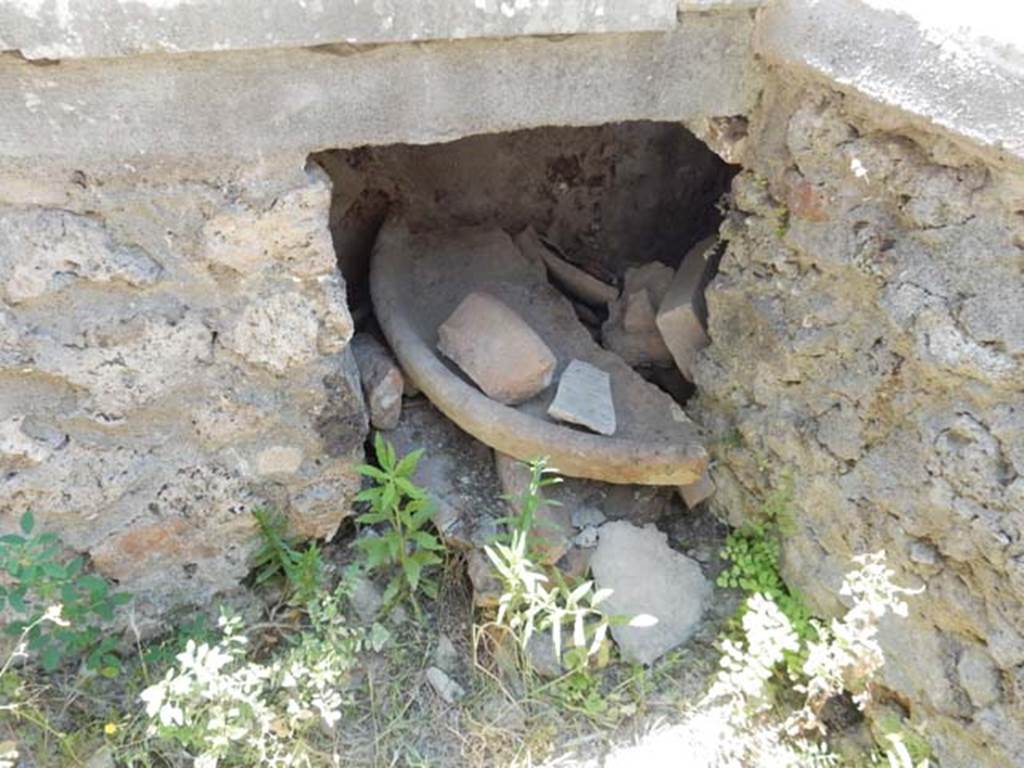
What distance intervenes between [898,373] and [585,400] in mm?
806

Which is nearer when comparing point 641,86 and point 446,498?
point 641,86

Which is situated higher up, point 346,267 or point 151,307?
point 151,307

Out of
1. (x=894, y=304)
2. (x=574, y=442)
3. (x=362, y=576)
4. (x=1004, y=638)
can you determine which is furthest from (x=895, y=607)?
(x=362, y=576)

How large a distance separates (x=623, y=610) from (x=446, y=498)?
1.80ft

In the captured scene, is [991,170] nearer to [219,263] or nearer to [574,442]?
[574,442]

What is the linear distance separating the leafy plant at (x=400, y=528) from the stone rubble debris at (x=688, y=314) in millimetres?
824

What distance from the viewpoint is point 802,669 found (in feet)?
7.13

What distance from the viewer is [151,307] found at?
1.90 m

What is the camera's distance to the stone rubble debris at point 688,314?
2.50 meters

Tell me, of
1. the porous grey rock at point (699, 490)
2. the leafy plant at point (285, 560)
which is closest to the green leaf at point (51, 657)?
the leafy plant at point (285, 560)

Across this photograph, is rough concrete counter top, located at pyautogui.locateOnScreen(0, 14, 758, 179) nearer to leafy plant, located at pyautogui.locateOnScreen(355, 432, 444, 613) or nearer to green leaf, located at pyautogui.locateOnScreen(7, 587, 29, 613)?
leafy plant, located at pyautogui.locateOnScreen(355, 432, 444, 613)

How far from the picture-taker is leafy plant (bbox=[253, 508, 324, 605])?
225 centimetres

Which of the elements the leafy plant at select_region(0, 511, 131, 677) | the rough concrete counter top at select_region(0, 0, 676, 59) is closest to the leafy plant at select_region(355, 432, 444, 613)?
the leafy plant at select_region(0, 511, 131, 677)

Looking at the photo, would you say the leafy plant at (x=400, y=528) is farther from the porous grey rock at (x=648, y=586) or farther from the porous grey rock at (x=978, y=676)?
the porous grey rock at (x=978, y=676)
